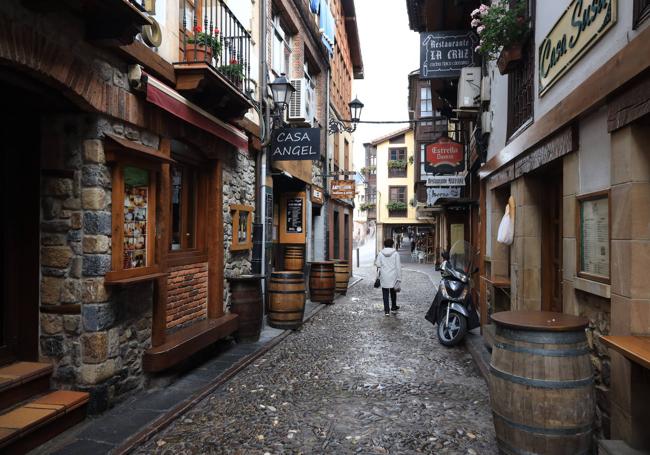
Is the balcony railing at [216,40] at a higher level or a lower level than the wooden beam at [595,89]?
higher

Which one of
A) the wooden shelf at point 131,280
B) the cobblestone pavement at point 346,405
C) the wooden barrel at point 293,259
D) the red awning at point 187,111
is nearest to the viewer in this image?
the cobblestone pavement at point 346,405

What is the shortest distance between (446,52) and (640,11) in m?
7.36

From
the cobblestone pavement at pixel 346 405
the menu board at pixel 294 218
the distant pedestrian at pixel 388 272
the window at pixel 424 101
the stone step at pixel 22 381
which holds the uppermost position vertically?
the window at pixel 424 101

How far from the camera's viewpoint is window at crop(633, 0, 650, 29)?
2890 mm

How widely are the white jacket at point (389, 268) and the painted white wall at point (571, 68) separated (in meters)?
3.25

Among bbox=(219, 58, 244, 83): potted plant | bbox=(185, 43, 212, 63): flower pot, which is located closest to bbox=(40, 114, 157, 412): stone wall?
bbox=(185, 43, 212, 63): flower pot

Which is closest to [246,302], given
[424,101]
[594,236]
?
[594,236]

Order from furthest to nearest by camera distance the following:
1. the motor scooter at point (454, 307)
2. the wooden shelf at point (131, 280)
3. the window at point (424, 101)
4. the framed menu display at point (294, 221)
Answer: the window at point (424, 101), the framed menu display at point (294, 221), the motor scooter at point (454, 307), the wooden shelf at point (131, 280)

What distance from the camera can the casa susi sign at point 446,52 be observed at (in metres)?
Answer: 9.91

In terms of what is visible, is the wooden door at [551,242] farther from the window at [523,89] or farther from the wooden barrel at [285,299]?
the wooden barrel at [285,299]

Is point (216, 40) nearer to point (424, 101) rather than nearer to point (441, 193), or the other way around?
point (441, 193)

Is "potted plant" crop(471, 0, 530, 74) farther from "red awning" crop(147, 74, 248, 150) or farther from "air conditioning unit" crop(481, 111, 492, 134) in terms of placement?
"red awning" crop(147, 74, 248, 150)

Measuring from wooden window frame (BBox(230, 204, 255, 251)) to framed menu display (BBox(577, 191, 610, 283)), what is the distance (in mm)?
4625

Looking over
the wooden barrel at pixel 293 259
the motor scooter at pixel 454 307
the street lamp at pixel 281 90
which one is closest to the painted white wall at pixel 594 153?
the motor scooter at pixel 454 307
